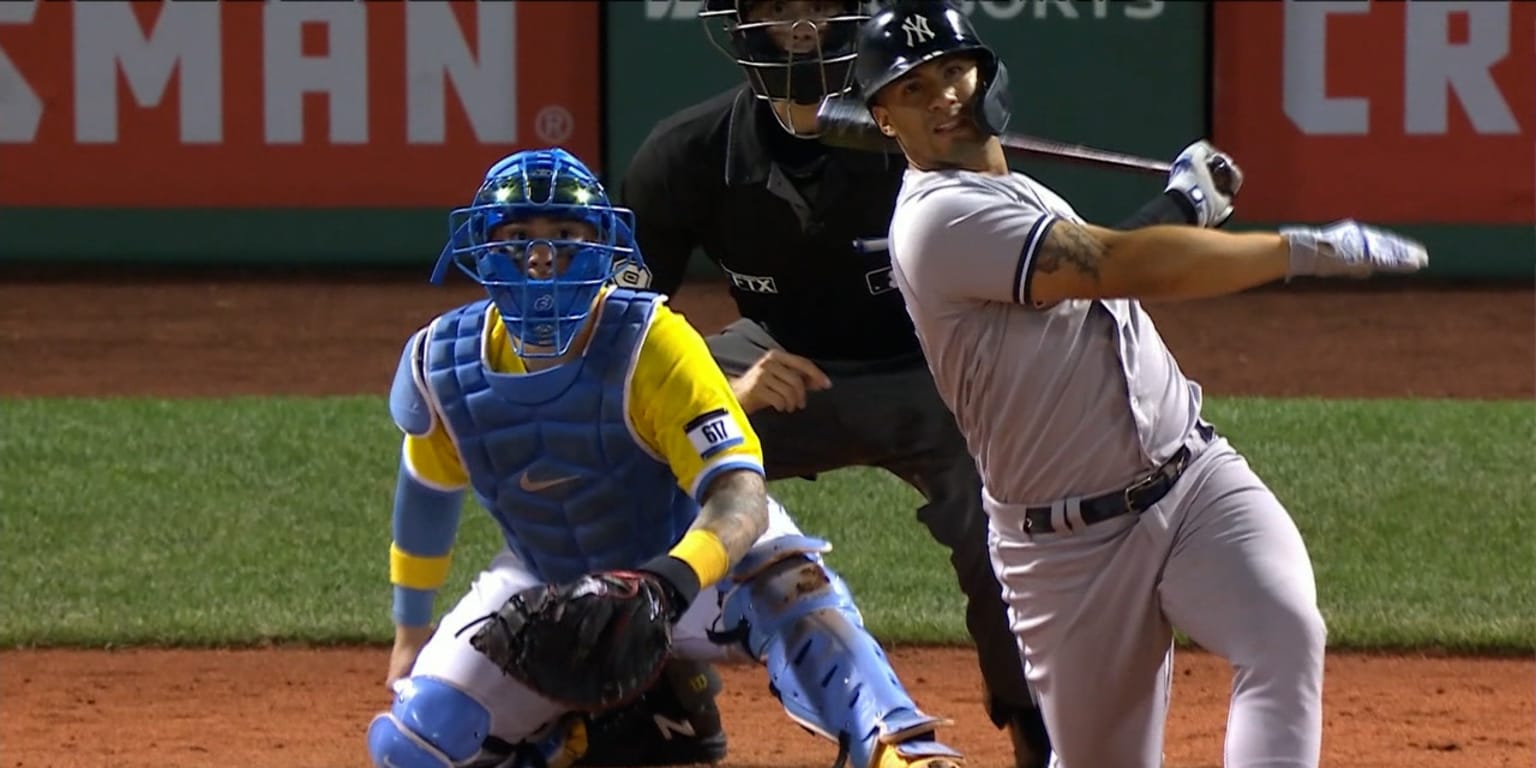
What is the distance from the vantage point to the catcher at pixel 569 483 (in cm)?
442

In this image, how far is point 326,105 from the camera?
15188mm

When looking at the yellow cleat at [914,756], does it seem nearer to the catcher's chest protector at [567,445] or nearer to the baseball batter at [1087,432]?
the baseball batter at [1087,432]

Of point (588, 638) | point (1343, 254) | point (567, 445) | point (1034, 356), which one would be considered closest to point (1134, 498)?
point (1034, 356)

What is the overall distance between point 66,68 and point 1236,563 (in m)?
12.7

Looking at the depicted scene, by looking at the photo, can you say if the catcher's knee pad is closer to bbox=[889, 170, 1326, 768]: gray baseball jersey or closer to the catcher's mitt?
the catcher's mitt

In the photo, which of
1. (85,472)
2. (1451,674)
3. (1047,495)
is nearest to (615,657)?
(1047,495)

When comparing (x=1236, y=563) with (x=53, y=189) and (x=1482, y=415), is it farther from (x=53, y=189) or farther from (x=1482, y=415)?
(x=53, y=189)

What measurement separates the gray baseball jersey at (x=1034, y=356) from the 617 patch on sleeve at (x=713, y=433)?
0.48 m

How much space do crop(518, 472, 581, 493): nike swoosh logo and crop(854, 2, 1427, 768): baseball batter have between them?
31.9 inches

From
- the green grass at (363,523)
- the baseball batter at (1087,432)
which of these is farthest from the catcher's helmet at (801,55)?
the green grass at (363,523)

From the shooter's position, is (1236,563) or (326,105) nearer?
(1236,563)

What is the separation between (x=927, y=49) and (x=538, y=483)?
1202 mm

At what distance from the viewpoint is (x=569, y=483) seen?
4578 mm

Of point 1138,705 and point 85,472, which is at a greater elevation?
point 1138,705
